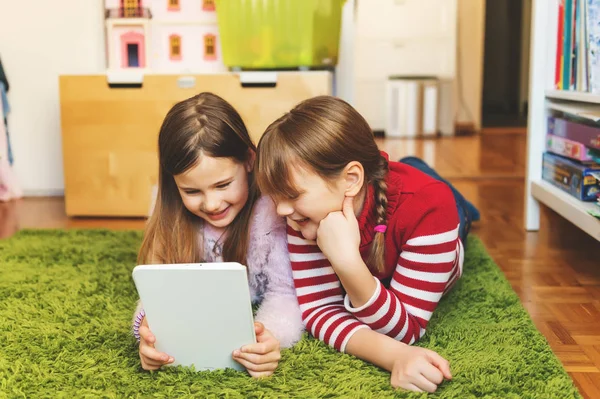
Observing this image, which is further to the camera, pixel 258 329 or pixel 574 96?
pixel 574 96

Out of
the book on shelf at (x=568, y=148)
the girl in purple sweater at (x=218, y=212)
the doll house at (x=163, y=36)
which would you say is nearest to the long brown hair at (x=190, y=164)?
the girl in purple sweater at (x=218, y=212)

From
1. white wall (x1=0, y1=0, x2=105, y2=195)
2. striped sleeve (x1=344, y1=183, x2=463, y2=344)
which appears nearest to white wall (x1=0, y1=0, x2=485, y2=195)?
white wall (x1=0, y1=0, x2=105, y2=195)

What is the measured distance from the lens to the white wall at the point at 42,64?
2.11m

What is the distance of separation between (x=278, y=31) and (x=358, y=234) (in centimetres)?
107

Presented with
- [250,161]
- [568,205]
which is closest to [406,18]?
[568,205]

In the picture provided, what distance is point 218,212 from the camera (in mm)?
1025

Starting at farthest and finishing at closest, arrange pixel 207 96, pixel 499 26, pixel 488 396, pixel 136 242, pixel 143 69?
pixel 499 26
pixel 143 69
pixel 136 242
pixel 207 96
pixel 488 396

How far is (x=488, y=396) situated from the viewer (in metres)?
0.79

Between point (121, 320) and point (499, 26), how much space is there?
4.32m

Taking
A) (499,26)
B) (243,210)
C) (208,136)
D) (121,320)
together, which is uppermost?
(499,26)

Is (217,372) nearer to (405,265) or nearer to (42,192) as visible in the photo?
(405,265)

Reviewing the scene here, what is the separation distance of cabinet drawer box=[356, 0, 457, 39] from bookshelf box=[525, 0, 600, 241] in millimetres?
2293

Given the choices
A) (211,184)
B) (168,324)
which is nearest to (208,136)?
(211,184)

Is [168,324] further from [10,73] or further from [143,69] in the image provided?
[10,73]
